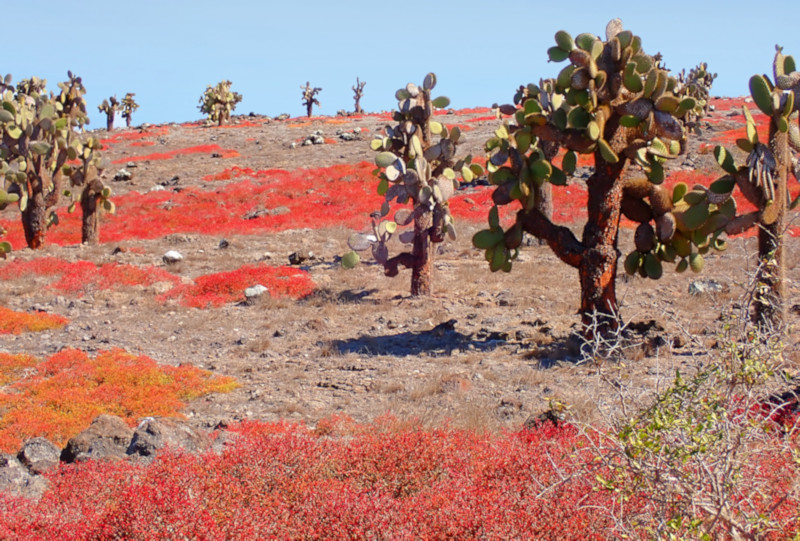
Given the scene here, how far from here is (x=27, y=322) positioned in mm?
12938

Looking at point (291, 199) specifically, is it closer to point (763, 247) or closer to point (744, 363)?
point (763, 247)

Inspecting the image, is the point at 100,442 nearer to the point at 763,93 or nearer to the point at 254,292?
the point at 254,292

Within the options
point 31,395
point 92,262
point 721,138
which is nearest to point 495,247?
point 31,395

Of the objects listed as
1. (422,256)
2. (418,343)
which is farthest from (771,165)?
(422,256)

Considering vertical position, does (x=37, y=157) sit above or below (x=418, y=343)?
above

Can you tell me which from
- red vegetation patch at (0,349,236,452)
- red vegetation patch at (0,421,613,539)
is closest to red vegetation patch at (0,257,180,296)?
red vegetation patch at (0,349,236,452)

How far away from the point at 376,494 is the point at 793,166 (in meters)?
8.26

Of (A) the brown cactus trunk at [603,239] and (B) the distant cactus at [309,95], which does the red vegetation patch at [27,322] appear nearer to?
(A) the brown cactus trunk at [603,239]

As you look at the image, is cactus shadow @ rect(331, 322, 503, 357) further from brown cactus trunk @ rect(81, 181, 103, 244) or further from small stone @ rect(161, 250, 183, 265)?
brown cactus trunk @ rect(81, 181, 103, 244)

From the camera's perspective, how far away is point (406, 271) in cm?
1777

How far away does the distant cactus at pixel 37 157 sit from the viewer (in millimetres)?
21281

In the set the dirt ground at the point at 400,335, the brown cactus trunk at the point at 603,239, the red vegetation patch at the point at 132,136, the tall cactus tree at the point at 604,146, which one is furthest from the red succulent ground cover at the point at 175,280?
the red vegetation patch at the point at 132,136

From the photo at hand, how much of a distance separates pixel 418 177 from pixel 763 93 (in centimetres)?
648

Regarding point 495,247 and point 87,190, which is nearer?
point 495,247
